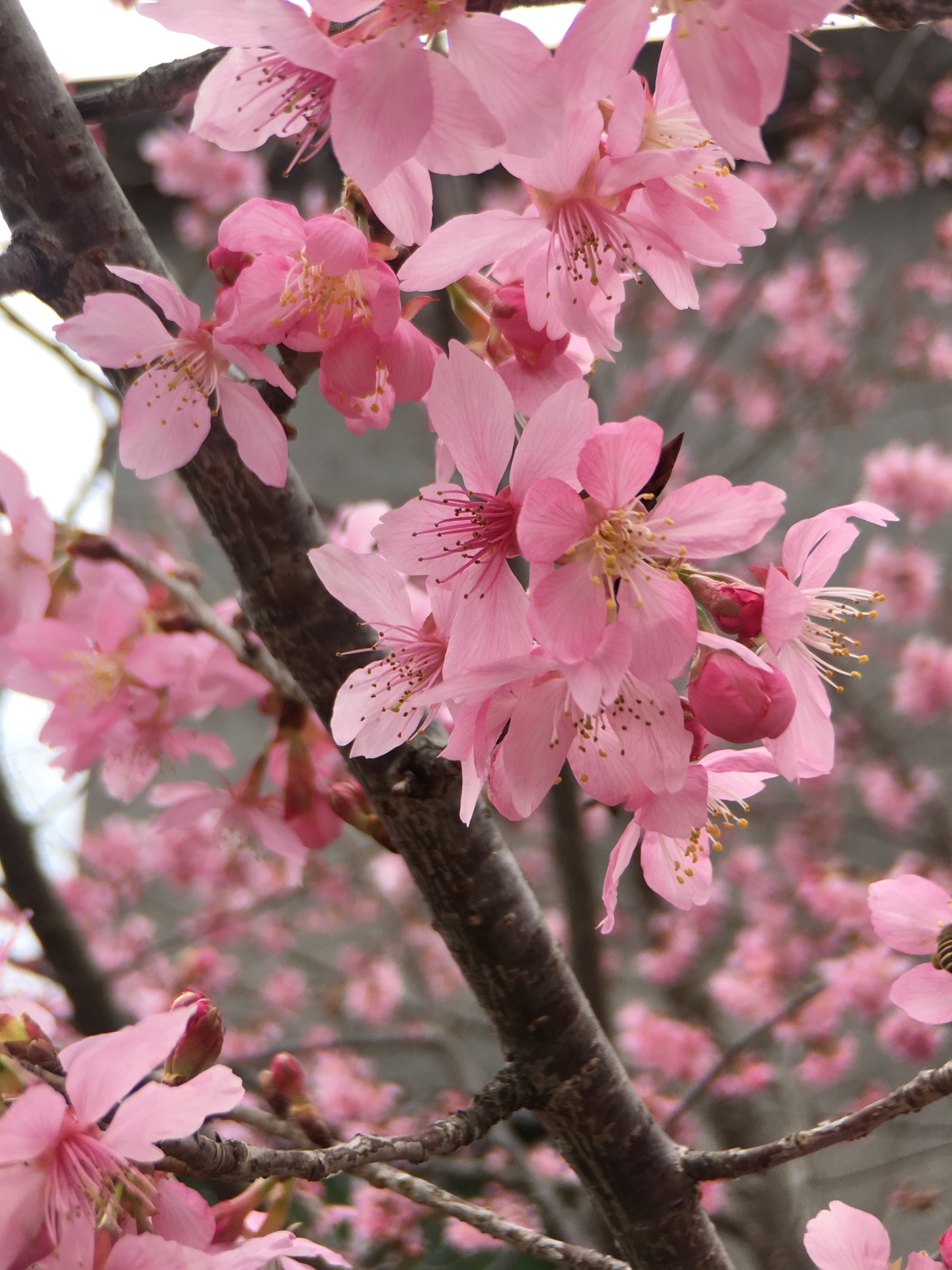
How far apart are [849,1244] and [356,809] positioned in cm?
48

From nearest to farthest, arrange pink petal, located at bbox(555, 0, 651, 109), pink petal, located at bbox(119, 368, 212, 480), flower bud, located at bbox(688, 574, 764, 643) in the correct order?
pink petal, located at bbox(555, 0, 651, 109) → flower bud, located at bbox(688, 574, 764, 643) → pink petal, located at bbox(119, 368, 212, 480)

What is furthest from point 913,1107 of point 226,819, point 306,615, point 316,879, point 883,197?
point 883,197

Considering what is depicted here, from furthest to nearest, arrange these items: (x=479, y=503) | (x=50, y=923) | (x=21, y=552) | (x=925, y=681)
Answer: (x=925, y=681) < (x=50, y=923) < (x=21, y=552) < (x=479, y=503)

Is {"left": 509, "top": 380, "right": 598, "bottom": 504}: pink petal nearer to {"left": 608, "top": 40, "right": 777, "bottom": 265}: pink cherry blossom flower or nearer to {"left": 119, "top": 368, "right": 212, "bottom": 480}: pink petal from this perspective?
{"left": 608, "top": 40, "right": 777, "bottom": 265}: pink cherry blossom flower

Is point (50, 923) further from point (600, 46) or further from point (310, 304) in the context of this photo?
point (600, 46)

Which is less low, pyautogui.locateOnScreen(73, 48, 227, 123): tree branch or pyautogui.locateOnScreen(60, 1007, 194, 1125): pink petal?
pyautogui.locateOnScreen(73, 48, 227, 123): tree branch

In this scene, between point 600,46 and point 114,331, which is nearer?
point 600,46

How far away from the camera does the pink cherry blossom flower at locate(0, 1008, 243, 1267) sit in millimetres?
392

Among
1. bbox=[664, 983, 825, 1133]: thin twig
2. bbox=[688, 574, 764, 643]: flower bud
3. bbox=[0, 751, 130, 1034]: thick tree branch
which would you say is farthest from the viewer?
bbox=[0, 751, 130, 1034]: thick tree branch

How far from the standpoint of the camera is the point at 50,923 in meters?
1.43

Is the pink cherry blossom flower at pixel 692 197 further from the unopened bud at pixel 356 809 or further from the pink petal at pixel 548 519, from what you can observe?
the unopened bud at pixel 356 809

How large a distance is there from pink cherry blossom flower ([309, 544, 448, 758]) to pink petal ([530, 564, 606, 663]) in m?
0.14

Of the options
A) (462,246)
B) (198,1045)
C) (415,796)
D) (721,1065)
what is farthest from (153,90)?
(721,1065)

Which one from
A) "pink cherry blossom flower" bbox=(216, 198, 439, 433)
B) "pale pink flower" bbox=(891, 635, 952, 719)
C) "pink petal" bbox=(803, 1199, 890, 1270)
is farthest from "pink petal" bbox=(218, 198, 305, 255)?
"pale pink flower" bbox=(891, 635, 952, 719)
